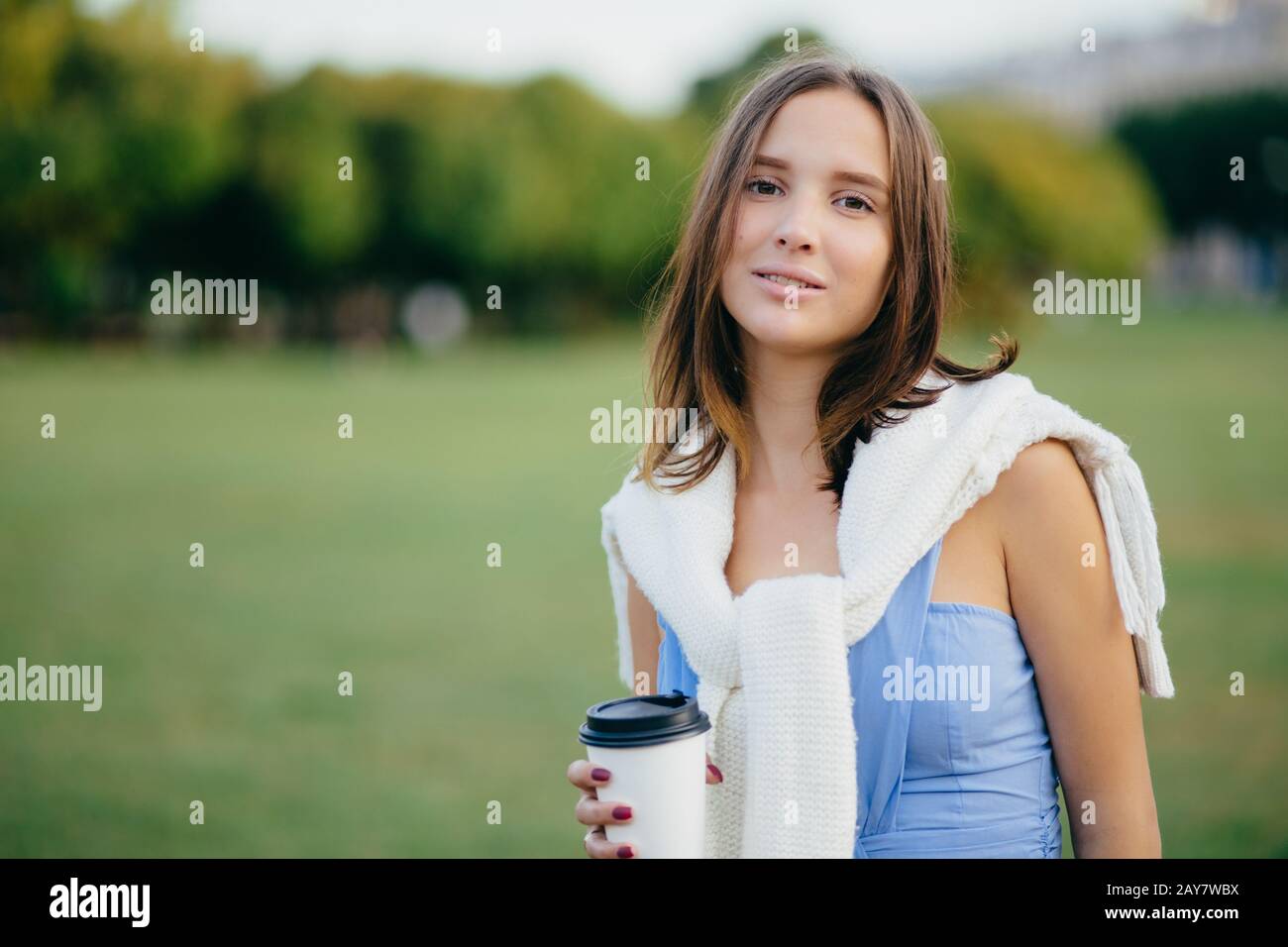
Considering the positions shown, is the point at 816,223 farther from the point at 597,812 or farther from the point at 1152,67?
the point at 1152,67

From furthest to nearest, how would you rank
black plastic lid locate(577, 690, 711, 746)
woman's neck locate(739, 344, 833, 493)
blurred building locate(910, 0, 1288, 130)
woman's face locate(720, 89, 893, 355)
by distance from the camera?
blurred building locate(910, 0, 1288, 130), woman's neck locate(739, 344, 833, 493), woman's face locate(720, 89, 893, 355), black plastic lid locate(577, 690, 711, 746)

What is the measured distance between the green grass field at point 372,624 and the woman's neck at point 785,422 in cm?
103

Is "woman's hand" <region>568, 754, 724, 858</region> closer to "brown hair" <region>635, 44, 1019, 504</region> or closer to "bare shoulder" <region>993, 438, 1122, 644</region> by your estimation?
"brown hair" <region>635, 44, 1019, 504</region>

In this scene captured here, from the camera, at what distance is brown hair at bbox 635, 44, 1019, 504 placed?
2.40 metres

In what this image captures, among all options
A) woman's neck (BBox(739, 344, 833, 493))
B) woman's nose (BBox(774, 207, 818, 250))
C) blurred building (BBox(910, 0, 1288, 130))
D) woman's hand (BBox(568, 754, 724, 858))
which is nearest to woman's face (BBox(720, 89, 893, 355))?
woman's nose (BBox(774, 207, 818, 250))

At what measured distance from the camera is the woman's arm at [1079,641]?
7.33 ft

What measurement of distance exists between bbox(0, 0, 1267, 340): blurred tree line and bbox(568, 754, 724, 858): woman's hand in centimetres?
3813

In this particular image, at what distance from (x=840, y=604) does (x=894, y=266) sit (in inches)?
25.9

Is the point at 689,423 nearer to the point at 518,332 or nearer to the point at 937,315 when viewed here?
the point at 937,315

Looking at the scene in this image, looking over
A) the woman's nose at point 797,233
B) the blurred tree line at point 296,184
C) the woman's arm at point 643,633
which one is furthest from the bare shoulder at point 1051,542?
the blurred tree line at point 296,184

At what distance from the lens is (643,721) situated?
2.03m

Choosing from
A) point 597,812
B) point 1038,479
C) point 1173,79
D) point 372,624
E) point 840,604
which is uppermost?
point 1173,79

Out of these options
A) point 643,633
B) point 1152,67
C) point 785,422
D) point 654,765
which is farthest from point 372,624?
point 1152,67

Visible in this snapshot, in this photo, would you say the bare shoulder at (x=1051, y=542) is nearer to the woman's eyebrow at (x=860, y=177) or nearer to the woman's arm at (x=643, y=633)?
the woman's eyebrow at (x=860, y=177)
